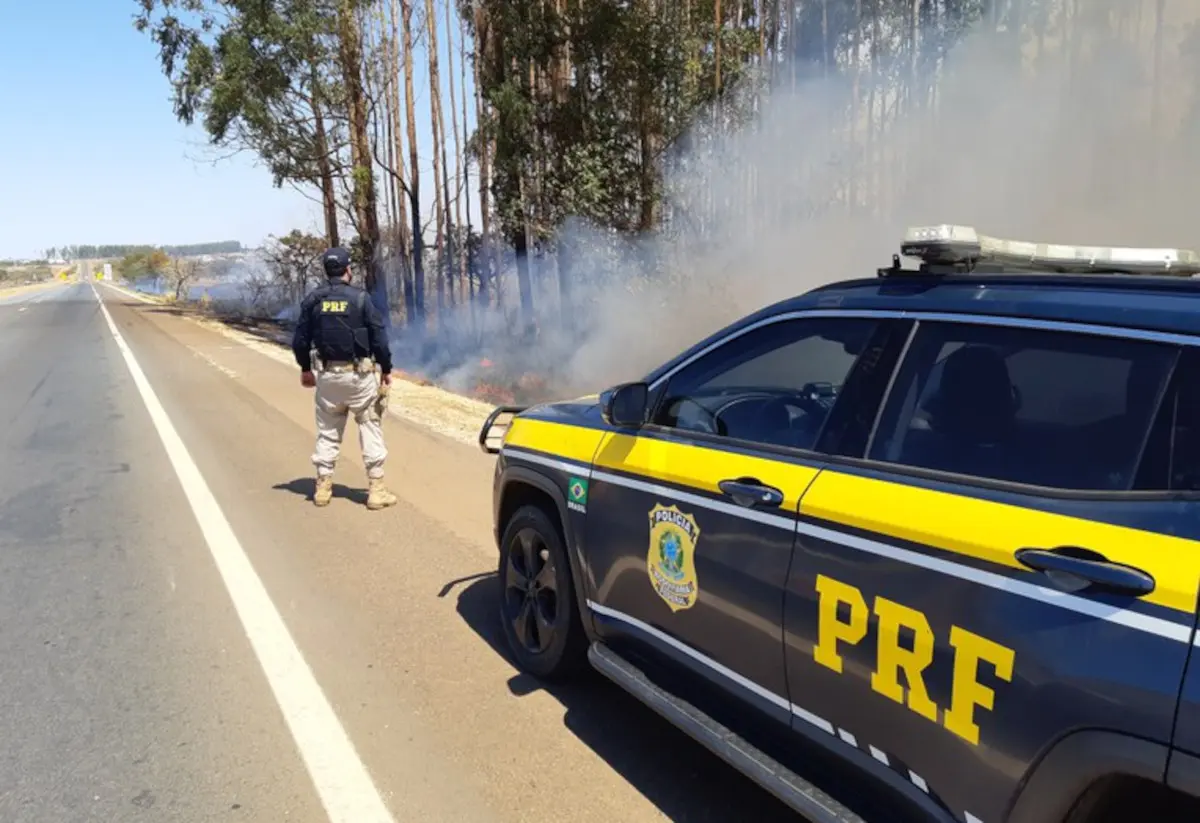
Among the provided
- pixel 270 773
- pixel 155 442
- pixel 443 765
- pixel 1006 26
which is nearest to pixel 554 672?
pixel 443 765

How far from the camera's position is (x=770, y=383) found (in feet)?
10.5

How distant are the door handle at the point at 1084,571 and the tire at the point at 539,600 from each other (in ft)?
6.72

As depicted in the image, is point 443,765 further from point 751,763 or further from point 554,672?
point 751,763

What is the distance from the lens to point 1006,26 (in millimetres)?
13172

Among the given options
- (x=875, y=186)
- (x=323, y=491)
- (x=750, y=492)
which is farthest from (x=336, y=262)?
(x=875, y=186)

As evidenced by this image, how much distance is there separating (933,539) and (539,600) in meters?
2.11

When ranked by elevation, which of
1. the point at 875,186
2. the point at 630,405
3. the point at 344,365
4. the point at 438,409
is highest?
the point at 875,186

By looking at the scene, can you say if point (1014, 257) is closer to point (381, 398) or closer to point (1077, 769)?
point (1077, 769)

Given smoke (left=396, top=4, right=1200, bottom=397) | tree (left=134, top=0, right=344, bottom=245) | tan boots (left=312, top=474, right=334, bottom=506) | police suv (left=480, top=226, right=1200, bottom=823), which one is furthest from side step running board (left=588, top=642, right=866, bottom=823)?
tree (left=134, top=0, right=344, bottom=245)

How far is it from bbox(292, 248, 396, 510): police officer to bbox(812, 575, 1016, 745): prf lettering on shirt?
473 cm

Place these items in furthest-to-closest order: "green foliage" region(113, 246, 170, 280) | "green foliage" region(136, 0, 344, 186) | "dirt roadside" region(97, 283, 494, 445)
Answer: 1. "green foliage" region(113, 246, 170, 280)
2. "green foliage" region(136, 0, 344, 186)
3. "dirt roadside" region(97, 283, 494, 445)

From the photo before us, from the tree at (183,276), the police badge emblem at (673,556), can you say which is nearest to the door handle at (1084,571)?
the police badge emblem at (673,556)

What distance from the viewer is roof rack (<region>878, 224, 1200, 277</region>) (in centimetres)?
234

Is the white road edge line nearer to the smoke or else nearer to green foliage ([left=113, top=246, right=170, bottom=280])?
the smoke
